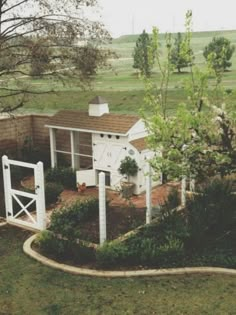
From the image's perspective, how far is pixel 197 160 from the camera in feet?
30.7

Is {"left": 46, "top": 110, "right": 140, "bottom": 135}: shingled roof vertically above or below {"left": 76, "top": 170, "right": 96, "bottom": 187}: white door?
above

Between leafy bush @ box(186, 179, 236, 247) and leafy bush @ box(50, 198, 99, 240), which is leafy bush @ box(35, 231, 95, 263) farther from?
leafy bush @ box(186, 179, 236, 247)

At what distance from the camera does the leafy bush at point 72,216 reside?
9844mm

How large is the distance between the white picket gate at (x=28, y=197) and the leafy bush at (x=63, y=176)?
115 inches

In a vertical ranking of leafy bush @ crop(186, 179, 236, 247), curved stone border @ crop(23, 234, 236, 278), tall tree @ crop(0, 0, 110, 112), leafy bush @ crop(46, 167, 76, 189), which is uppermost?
tall tree @ crop(0, 0, 110, 112)

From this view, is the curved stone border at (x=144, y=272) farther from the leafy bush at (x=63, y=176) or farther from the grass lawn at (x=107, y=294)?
the leafy bush at (x=63, y=176)

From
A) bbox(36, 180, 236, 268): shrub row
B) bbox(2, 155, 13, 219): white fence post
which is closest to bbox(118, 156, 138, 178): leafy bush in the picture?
bbox(36, 180, 236, 268): shrub row

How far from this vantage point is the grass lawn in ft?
24.6

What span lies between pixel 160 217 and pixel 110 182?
4.48 metres

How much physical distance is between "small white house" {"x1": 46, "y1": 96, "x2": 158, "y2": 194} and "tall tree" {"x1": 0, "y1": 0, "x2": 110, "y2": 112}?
5.31ft

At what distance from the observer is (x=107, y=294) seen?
803 cm

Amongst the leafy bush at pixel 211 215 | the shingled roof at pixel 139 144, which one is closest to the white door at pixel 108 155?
the shingled roof at pixel 139 144

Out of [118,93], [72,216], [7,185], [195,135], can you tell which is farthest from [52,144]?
[118,93]

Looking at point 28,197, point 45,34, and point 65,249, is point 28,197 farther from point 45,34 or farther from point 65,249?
point 45,34
